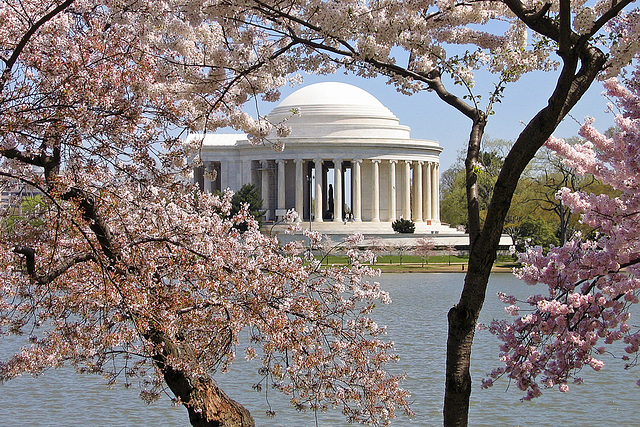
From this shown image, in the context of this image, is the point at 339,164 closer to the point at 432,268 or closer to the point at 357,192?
the point at 357,192

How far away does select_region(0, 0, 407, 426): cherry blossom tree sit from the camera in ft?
26.5

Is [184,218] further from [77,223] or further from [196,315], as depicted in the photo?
[77,223]

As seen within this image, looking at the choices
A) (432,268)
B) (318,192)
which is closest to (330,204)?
(318,192)

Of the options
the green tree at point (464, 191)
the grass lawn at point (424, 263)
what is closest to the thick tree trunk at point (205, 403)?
the grass lawn at point (424, 263)

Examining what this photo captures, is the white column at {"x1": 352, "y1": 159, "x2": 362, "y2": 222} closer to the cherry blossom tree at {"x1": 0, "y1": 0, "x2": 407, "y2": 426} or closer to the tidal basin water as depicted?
the tidal basin water

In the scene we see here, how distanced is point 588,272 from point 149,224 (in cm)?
470

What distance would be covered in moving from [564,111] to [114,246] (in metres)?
4.60

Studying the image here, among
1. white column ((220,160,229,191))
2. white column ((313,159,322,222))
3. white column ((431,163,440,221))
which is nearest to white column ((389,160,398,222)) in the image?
white column ((431,163,440,221))

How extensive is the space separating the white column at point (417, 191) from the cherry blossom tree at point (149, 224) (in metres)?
84.4

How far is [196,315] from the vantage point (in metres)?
9.40

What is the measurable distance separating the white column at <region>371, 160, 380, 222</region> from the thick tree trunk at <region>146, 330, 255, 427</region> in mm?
81129

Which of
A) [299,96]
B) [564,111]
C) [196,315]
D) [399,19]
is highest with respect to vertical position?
[299,96]

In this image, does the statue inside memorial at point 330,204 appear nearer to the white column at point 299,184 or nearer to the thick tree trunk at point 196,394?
the white column at point 299,184

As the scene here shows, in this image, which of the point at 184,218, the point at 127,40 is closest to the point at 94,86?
the point at 127,40
